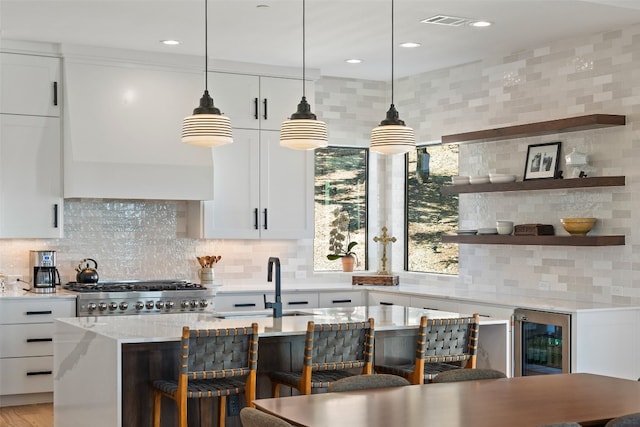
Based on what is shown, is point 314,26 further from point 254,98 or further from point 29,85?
point 29,85

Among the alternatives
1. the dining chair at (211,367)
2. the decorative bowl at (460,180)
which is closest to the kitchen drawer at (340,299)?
the decorative bowl at (460,180)

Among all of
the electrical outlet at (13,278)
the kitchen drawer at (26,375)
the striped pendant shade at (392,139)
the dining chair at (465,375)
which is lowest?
the kitchen drawer at (26,375)

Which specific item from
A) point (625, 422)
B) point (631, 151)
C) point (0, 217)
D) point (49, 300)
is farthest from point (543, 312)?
point (0, 217)

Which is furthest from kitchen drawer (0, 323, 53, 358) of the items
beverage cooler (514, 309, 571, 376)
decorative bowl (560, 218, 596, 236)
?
decorative bowl (560, 218, 596, 236)

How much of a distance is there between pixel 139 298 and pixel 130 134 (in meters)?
1.36

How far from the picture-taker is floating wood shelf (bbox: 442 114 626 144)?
6.44m

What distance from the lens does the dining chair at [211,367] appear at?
14.6 feet

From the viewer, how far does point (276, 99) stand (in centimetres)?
825

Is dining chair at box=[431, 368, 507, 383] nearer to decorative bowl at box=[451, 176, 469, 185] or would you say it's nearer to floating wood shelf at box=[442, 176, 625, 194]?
floating wood shelf at box=[442, 176, 625, 194]

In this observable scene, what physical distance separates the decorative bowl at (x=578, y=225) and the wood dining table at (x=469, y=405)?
2.65 m

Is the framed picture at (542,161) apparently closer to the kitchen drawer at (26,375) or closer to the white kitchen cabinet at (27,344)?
the white kitchen cabinet at (27,344)

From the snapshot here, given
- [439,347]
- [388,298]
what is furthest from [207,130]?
[388,298]

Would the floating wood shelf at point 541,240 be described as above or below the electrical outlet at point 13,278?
above

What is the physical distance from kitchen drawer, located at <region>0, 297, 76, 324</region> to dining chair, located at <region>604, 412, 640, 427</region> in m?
4.82
